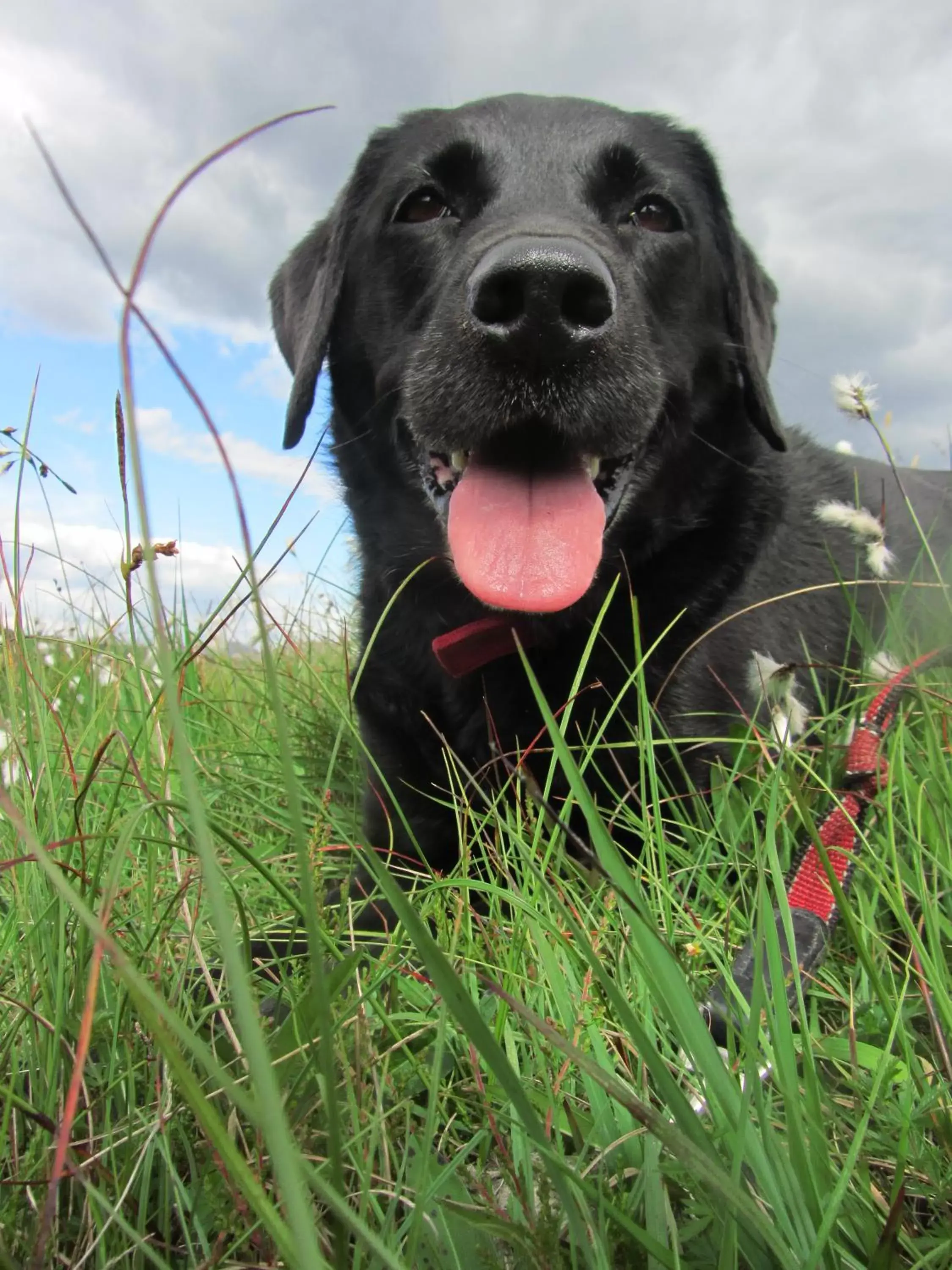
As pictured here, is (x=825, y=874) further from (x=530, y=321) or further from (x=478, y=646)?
(x=530, y=321)

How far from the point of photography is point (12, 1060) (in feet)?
2.88

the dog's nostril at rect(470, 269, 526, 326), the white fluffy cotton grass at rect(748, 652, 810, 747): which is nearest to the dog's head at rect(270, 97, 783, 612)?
the dog's nostril at rect(470, 269, 526, 326)

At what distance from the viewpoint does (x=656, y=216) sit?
2.28 meters

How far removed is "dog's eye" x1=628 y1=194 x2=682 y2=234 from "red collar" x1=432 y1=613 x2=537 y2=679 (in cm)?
116

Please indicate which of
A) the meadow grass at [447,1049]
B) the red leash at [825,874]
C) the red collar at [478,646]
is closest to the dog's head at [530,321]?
the red collar at [478,646]

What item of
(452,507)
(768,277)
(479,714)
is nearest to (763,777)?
(479,714)

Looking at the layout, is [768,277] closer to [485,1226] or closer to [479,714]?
[479,714]

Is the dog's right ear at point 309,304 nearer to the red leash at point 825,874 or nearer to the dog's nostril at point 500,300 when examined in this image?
the dog's nostril at point 500,300

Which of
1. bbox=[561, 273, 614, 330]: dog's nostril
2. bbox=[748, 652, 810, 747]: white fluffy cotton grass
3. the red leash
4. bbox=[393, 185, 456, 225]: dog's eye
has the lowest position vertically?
the red leash

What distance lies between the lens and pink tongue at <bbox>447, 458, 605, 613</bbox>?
1727 mm

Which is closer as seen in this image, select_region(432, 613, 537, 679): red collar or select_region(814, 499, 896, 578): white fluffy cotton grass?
select_region(814, 499, 896, 578): white fluffy cotton grass

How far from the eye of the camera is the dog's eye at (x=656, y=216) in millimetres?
2258

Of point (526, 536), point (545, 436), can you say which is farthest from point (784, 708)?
point (545, 436)

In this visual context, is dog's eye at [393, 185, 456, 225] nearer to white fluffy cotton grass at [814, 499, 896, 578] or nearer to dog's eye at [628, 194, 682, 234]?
dog's eye at [628, 194, 682, 234]
